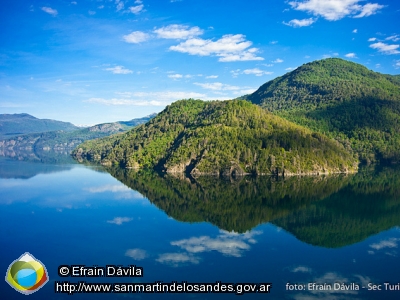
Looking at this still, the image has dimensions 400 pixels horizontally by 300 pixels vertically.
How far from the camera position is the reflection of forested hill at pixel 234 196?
94.5 m

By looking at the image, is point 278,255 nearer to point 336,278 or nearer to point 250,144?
point 336,278

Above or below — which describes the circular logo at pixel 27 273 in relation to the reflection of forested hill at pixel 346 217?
above

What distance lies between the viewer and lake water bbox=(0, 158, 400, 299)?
53375 mm

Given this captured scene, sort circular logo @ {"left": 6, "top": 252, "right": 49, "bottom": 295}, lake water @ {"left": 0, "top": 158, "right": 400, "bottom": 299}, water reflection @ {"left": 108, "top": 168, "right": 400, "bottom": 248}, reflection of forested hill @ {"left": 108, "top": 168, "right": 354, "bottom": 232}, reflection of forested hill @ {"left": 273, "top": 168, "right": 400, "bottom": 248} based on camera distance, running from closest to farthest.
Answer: circular logo @ {"left": 6, "top": 252, "right": 49, "bottom": 295} → lake water @ {"left": 0, "top": 158, "right": 400, "bottom": 299} → reflection of forested hill @ {"left": 273, "top": 168, "right": 400, "bottom": 248} → water reflection @ {"left": 108, "top": 168, "right": 400, "bottom": 248} → reflection of forested hill @ {"left": 108, "top": 168, "right": 354, "bottom": 232}

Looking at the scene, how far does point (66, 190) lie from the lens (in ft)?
459

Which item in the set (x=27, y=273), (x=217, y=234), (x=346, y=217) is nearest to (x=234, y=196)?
(x=346, y=217)

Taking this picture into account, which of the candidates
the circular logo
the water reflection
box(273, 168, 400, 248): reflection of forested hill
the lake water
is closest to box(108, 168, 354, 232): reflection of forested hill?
the water reflection

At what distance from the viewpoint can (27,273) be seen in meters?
43.2

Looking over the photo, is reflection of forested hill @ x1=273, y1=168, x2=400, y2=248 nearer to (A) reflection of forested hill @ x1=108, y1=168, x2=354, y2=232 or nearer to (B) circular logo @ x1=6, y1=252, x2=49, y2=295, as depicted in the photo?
(A) reflection of forested hill @ x1=108, y1=168, x2=354, y2=232

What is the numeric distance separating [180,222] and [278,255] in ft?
110

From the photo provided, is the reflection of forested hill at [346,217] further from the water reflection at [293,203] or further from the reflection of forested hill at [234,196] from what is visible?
the reflection of forested hill at [234,196]

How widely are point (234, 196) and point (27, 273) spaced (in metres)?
86.5

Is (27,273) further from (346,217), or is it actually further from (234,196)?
(234,196)

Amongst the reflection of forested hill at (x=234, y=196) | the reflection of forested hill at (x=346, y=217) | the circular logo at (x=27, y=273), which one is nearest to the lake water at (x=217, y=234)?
the reflection of forested hill at (x=346, y=217)
